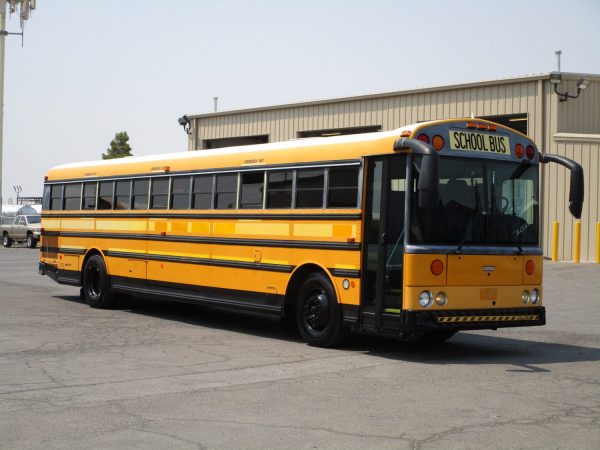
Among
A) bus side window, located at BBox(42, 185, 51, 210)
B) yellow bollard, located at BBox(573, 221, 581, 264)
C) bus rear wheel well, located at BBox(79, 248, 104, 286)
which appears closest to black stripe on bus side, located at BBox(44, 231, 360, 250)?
bus rear wheel well, located at BBox(79, 248, 104, 286)

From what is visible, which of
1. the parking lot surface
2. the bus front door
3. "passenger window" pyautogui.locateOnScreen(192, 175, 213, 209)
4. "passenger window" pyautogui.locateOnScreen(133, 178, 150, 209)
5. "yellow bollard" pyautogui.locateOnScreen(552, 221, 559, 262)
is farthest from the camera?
"yellow bollard" pyautogui.locateOnScreen(552, 221, 559, 262)

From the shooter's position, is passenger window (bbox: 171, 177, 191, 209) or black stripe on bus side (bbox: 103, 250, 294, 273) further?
passenger window (bbox: 171, 177, 191, 209)

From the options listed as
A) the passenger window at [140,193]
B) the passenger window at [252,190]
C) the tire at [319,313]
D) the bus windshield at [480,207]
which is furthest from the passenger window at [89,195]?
the bus windshield at [480,207]

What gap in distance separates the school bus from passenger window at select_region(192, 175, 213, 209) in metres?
0.03

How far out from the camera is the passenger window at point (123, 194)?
16453 mm

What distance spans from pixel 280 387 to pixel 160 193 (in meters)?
7.29

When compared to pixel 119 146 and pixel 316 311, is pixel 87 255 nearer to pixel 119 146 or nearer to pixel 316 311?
pixel 316 311

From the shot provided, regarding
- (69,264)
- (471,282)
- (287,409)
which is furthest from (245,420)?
(69,264)

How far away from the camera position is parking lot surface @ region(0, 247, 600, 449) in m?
6.78

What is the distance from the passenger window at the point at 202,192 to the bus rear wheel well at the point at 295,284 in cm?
244

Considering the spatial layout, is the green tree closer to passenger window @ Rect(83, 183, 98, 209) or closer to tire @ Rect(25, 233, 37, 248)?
tire @ Rect(25, 233, 37, 248)

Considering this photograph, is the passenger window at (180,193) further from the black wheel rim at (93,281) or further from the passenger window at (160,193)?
the black wheel rim at (93,281)

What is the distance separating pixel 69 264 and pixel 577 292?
1052 centimetres

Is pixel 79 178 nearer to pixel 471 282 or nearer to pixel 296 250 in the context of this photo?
pixel 296 250
